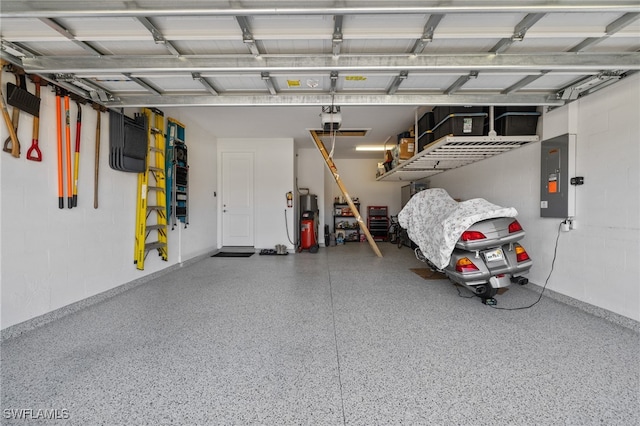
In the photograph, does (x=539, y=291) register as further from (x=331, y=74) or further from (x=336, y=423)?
(x=331, y=74)

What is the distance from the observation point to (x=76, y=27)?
1.85 meters

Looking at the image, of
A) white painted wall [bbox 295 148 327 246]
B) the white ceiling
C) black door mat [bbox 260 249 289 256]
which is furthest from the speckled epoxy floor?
white painted wall [bbox 295 148 327 246]

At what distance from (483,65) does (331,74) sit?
129 centimetres

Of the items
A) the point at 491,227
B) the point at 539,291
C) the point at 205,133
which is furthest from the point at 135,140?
the point at 539,291

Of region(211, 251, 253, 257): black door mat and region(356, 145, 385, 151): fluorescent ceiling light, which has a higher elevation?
region(356, 145, 385, 151): fluorescent ceiling light

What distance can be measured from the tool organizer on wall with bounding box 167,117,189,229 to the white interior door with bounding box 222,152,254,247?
1596 millimetres

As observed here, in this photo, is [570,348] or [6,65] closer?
[570,348]

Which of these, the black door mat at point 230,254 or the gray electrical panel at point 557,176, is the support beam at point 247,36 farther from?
the black door mat at point 230,254

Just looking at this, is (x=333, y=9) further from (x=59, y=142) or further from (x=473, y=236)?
(x=59, y=142)

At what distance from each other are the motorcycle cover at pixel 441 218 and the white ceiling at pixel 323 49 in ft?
3.94

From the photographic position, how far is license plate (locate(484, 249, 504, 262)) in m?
2.83

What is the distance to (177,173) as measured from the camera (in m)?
4.50

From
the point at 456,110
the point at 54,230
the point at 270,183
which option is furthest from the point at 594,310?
the point at 270,183

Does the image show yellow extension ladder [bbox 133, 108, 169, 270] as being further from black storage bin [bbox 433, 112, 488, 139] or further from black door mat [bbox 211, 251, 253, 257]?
black storage bin [bbox 433, 112, 488, 139]
